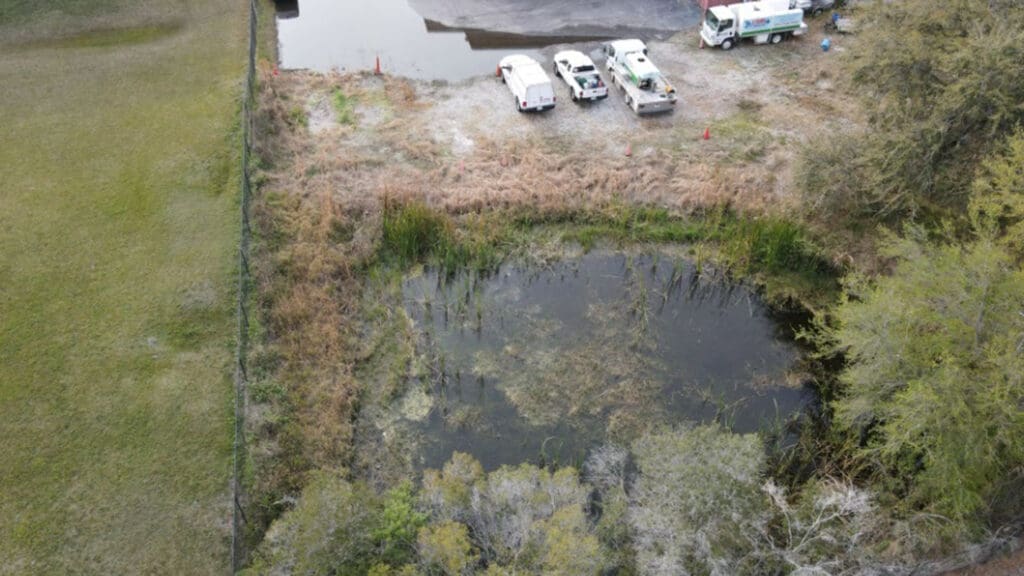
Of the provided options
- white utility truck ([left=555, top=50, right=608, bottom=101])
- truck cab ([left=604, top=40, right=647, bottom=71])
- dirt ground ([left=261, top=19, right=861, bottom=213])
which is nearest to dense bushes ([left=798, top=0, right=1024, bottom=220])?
dirt ground ([left=261, top=19, right=861, bottom=213])

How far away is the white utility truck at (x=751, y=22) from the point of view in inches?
1245

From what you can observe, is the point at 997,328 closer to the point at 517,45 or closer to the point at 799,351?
the point at 799,351

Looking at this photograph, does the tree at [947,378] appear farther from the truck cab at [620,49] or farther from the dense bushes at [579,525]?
the truck cab at [620,49]

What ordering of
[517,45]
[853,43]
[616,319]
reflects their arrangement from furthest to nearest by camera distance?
1. [517,45]
2. [853,43]
3. [616,319]

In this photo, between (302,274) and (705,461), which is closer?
(705,461)

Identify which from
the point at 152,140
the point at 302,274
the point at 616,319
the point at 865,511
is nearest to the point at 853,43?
the point at 616,319

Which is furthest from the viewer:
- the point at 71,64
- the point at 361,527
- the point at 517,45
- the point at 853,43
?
the point at 517,45

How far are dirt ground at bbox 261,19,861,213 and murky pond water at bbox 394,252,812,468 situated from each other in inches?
126

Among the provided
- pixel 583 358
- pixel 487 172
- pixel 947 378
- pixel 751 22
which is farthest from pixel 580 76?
pixel 947 378

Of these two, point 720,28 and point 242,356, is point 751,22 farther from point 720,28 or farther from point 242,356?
point 242,356

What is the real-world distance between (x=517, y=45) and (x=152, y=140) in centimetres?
1557

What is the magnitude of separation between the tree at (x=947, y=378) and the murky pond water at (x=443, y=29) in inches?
802

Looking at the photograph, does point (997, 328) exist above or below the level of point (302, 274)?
above

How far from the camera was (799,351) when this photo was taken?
798 inches
